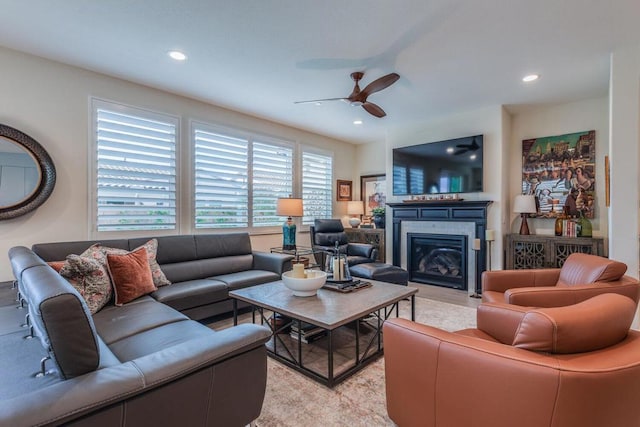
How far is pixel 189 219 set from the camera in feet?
13.4

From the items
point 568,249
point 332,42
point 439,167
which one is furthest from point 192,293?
point 568,249

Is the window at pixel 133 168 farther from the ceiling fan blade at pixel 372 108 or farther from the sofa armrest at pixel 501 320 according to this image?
the sofa armrest at pixel 501 320

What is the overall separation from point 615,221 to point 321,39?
320 cm

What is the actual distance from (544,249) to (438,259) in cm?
144

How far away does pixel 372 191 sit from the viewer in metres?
6.50

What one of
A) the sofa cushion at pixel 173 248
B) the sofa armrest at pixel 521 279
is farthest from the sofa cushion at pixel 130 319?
the sofa armrest at pixel 521 279

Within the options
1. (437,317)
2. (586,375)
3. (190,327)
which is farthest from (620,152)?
(190,327)

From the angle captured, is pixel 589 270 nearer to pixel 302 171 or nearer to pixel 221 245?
pixel 221 245

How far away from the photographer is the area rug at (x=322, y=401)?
5.65 ft

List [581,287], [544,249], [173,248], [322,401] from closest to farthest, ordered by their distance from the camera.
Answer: [322,401] → [581,287] → [173,248] → [544,249]

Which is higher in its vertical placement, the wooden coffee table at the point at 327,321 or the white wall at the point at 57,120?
the white wall at the point at 57,120

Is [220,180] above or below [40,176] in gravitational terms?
above

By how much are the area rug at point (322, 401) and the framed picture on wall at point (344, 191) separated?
435 cm

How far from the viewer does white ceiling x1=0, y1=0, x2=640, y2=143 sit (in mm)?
2293
